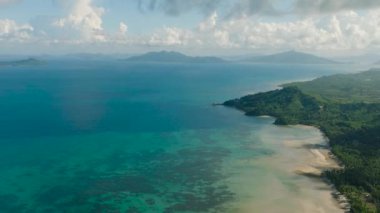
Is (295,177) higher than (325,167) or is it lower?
lower

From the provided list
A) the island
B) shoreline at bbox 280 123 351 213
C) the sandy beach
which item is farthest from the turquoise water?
the island

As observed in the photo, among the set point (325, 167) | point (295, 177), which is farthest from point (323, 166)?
point (295, 177)

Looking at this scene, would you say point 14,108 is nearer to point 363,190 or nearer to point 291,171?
point 291,171

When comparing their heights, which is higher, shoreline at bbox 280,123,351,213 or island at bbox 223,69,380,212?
island at bbox 223,69,380,212

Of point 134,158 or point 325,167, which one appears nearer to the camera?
→ point 325,167

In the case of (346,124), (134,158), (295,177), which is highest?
(346,124)

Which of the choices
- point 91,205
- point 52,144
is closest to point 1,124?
point 52,144

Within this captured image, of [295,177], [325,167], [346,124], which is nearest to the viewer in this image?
[295,177]

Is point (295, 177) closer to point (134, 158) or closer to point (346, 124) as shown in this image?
point (134, 158)

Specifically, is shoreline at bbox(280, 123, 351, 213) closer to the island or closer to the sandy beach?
the sandy beach

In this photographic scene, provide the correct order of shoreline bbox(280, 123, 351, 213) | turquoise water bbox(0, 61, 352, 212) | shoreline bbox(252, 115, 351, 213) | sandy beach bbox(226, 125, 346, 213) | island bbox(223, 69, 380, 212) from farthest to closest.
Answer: island bbox(223, 69, 380, 212) < shoreline bbox(252, 115, 351, 213) < shoreline bbox(280, 123, 351, 213) < turquoise water bbox(0, 61, 352, 212) < sandy beach bbox(226, 125, 346, 213)
